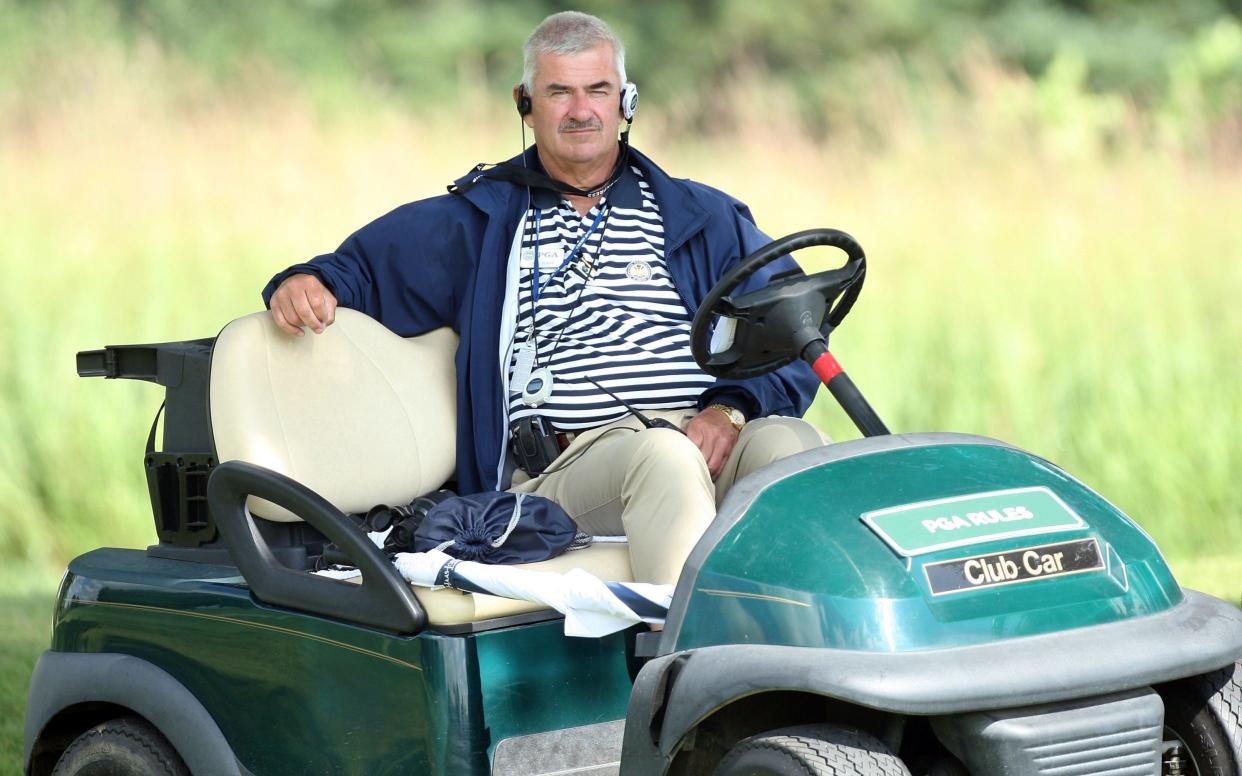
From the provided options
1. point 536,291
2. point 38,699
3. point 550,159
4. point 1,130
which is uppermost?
point 1,130

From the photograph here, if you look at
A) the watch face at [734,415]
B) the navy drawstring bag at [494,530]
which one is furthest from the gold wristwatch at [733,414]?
the navy drawstring bag at [494,530]

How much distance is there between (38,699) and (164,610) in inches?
14.1

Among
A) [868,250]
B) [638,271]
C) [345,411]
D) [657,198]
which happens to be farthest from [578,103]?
[868,250]

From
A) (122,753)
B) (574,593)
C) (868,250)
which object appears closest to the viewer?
(574,593)

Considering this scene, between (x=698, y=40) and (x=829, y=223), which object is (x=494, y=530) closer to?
(x=829, y=223)

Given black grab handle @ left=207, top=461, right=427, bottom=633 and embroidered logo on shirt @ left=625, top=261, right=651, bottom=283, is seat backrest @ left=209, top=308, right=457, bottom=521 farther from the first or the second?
embroidered logo on shirt @ left=625, top=261, right=651, bottom=283

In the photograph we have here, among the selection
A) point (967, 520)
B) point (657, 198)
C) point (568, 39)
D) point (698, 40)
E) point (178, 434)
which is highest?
point (698, 40)

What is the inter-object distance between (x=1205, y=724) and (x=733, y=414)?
1.17 metres

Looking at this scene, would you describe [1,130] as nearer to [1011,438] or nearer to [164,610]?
[1011,438]

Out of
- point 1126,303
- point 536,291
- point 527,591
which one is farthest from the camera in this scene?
point 1126,303

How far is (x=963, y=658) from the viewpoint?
6.85 ft

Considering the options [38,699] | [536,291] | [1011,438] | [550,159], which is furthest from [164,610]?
[1011,438]

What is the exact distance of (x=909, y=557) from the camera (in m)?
2.19

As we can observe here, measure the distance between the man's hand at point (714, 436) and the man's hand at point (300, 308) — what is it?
2.35ft
